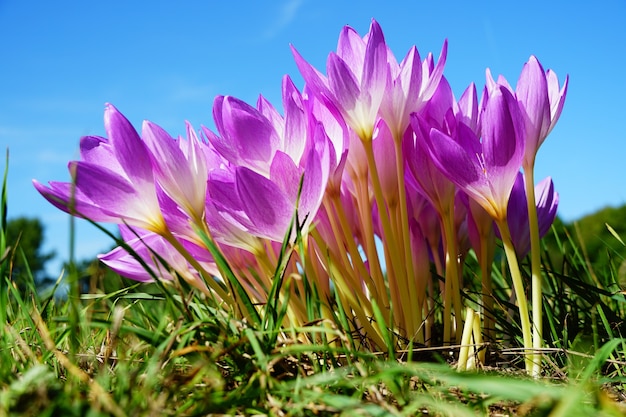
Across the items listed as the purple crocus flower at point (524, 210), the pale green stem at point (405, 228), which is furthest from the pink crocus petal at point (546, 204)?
the pale green stem at point (405, 228)

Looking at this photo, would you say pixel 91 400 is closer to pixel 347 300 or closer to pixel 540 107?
pixel 347 300

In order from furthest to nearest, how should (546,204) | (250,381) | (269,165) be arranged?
(546,204) < (269,165) < (250,381)

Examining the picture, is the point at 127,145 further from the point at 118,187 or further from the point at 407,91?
the point at 407,91

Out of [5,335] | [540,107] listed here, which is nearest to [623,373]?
[540,107]

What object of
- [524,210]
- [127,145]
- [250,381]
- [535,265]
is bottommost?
[250,381]

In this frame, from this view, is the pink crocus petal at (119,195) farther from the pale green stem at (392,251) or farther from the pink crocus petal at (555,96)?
the pink crocus petal at (555,96)

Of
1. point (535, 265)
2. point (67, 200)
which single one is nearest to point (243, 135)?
point (67, 200)
